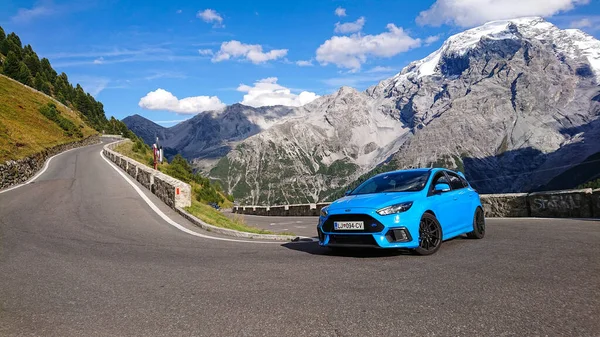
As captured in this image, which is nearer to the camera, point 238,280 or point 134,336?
point 134,336

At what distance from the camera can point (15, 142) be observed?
106ft

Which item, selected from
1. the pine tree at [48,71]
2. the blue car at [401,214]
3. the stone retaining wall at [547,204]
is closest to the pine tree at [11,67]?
the pine tree at [48,71]

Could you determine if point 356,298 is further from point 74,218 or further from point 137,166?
point 137,166

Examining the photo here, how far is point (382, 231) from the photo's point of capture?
6.97 meters

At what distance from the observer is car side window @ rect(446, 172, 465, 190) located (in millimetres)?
9036

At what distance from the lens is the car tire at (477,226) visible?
9148mm

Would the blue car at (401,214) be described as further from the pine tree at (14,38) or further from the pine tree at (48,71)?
the pine tree at (14,38)

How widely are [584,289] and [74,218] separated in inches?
471

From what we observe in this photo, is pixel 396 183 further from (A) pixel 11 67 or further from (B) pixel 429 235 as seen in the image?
(A) pixel 11 67

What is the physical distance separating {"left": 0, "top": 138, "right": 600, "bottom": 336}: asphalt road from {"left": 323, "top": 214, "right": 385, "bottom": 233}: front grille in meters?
0.46

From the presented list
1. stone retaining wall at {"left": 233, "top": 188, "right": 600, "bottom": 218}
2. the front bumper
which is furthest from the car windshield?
stone retaining wall at {"left": 233, "top": 188, "right": 600, "bottom": 218}

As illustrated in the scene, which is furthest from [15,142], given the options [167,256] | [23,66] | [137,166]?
[23,66]

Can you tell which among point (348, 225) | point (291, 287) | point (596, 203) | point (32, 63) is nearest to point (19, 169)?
point (348, 225)

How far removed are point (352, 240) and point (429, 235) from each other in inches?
53.8
